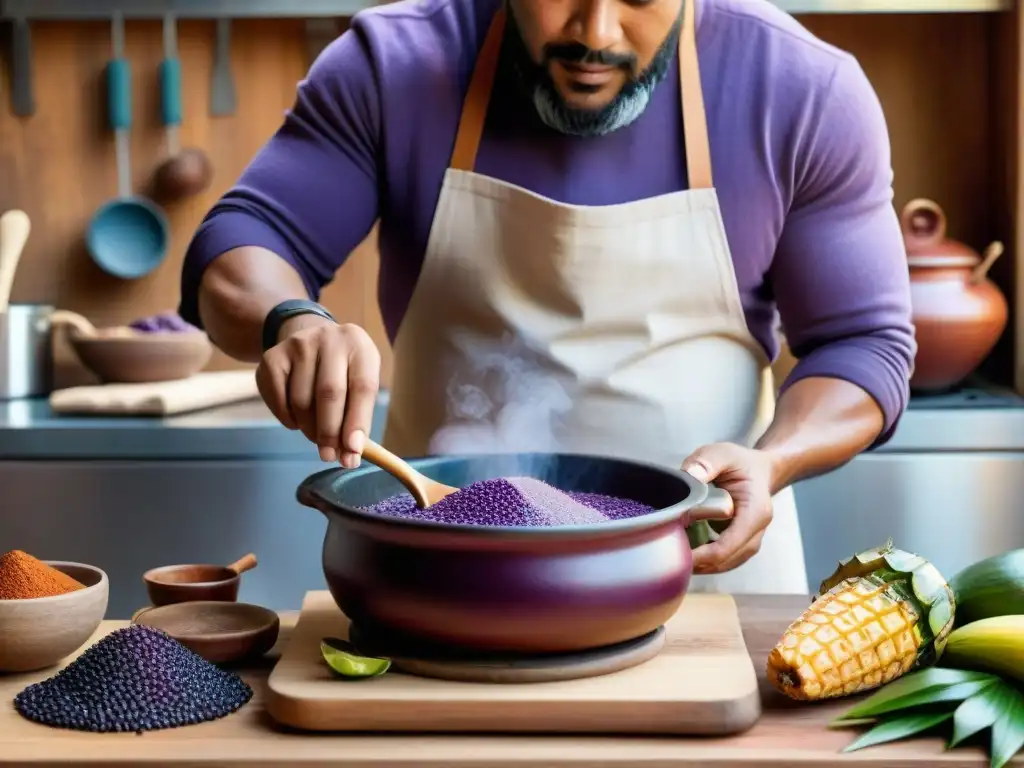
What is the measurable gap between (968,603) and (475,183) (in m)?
0.86

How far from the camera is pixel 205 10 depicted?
9.61ft

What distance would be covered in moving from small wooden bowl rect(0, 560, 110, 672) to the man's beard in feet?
2.69

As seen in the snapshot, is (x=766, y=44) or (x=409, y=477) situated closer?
(x=409, y=477)

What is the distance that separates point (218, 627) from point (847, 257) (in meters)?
0.92

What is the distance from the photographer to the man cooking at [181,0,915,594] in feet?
5.35

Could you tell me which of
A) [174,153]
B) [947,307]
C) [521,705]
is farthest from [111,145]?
[521,705]

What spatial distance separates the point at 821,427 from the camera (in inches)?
61.9

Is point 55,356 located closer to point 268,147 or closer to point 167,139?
point 167,139

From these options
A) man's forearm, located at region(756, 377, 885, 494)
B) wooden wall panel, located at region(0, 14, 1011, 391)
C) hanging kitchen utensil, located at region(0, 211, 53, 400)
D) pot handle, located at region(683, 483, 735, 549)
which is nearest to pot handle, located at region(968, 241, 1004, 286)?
wooden wall panel, located at region(0, 14, 1011, 391)

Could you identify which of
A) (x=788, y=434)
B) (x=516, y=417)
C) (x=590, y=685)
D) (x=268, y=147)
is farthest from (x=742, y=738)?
(x=268, y=147)

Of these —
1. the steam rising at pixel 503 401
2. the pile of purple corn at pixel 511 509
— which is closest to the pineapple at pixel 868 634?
the pile of purple corn at pixel 511 509

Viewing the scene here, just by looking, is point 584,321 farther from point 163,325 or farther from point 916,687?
point 163,325

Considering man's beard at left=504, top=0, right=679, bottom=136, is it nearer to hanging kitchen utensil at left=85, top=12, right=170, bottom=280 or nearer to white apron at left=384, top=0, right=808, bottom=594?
→ white apron at left=384, top=0, right=808, bottom=594

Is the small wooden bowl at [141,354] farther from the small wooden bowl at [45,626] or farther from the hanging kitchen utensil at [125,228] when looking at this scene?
the small wooden bowl at [45,626]
